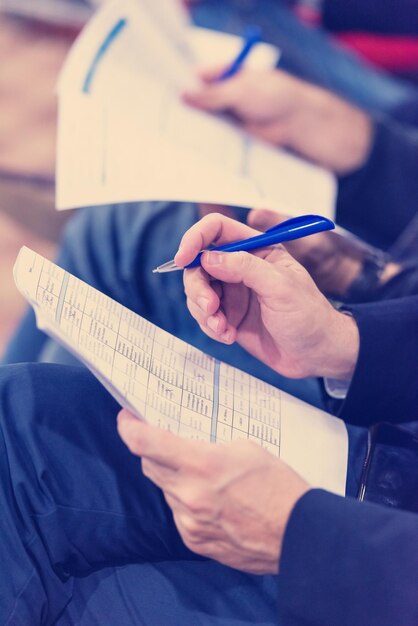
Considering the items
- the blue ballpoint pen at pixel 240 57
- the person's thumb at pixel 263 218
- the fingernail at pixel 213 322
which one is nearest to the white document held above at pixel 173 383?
the fingernail at pixel 213 322

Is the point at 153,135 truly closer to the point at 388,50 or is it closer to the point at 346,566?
the point at 346,566

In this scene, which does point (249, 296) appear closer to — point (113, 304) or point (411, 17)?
point (113, 304)

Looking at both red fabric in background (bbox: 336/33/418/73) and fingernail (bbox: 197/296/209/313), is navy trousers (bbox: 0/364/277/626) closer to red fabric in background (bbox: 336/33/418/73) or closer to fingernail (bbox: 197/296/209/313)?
fingernail (bbox: 197/296/209/313)

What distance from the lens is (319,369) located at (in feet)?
2.09

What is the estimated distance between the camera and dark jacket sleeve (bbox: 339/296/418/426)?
62cm

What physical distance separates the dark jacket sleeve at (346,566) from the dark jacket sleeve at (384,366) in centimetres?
16

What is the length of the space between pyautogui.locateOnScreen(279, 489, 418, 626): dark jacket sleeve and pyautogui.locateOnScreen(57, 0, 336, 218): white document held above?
1.21 feet

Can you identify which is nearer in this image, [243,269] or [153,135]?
[243,269]

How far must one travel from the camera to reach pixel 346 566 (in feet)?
1.56

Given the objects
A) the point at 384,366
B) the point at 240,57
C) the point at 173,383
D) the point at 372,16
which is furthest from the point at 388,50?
the point at 173,383

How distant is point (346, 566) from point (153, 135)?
0.59 m

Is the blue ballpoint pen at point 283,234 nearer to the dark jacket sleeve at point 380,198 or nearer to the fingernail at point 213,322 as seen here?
the fingernail at point 213,322

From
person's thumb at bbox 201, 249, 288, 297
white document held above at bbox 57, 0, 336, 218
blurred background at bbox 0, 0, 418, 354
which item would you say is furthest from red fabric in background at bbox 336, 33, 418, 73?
person's thumb at bbox 201, 249, 288, 297

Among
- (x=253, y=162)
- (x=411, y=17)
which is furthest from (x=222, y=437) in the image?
(x=411, y=17)
